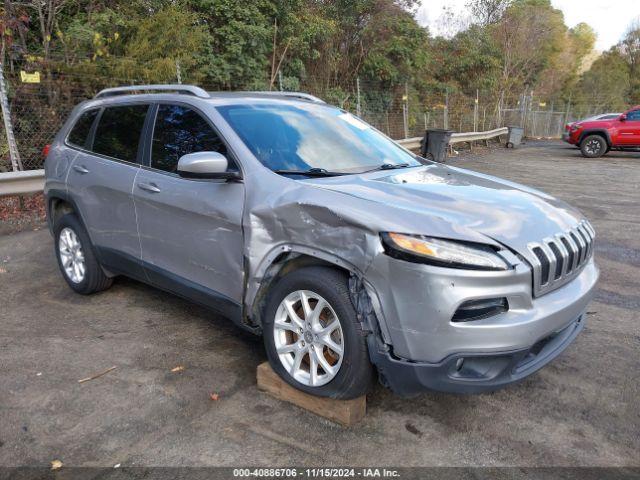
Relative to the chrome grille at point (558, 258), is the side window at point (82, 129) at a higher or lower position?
higher

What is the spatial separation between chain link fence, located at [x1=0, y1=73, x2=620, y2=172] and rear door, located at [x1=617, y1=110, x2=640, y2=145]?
566cm

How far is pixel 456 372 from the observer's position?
98.1 inches

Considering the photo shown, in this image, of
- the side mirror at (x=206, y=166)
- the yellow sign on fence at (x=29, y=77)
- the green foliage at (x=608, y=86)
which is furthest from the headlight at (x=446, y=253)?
the green foliage at (x=608, y=86)

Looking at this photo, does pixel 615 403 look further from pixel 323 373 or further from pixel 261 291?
pixel 261 291

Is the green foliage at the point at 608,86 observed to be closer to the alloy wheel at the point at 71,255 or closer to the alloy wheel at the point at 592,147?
the alloy wheel at the point at 592,147

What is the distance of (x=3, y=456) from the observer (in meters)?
2.58

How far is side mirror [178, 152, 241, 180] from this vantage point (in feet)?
10.0

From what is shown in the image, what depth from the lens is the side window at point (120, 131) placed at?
4.04 meters

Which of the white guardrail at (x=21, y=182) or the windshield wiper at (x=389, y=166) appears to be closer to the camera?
the windshield wiper at (x=389, y=166)

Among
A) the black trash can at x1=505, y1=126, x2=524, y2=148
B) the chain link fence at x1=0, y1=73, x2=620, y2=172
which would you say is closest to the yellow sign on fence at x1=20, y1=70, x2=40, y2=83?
the chain link fence at x1=0, y1=73, x2=620, y2=172

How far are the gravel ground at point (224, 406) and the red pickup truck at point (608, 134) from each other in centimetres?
1653

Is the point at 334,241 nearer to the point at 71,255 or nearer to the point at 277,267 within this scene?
the point at 277,267

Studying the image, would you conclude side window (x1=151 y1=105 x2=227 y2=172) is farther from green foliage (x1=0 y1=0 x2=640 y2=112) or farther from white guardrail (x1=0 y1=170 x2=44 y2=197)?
green foliage (x1=0 y1=0 x2=640 y2=112)

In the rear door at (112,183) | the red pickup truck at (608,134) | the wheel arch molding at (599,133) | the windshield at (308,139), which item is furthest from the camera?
the wheel arch molding at (599,133)
